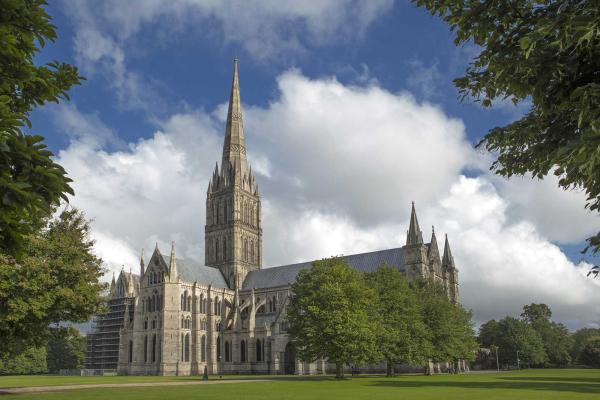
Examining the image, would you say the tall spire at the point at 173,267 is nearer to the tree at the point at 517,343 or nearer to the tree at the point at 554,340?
the tree at the point at 517,343

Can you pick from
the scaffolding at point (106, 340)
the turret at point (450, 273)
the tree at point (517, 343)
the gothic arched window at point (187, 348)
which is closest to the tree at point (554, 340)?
the tree at point (517, 343)

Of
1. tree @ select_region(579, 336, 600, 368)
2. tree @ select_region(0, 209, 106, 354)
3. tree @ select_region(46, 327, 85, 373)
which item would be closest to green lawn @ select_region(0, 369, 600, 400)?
tree @ select_region(0, 209, 106, 354)

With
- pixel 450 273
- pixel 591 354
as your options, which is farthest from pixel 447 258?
Answer: pixel 591 354

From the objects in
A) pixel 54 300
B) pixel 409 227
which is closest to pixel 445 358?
pixel 409 227

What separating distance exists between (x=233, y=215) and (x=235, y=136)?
18.0m

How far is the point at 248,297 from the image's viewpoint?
96.8 metres

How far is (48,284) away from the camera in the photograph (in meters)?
30.6

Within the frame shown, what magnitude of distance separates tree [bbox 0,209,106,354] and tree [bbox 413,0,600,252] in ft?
82.4

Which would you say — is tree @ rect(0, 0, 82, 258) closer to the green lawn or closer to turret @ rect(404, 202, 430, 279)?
the green lawn

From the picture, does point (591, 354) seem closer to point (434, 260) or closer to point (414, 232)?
point (434, 260)

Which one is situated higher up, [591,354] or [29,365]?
[29,365]

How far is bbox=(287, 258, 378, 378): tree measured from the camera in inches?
1917

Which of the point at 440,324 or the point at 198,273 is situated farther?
the point at 198,273

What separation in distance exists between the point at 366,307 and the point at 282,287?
41250 millimetres
